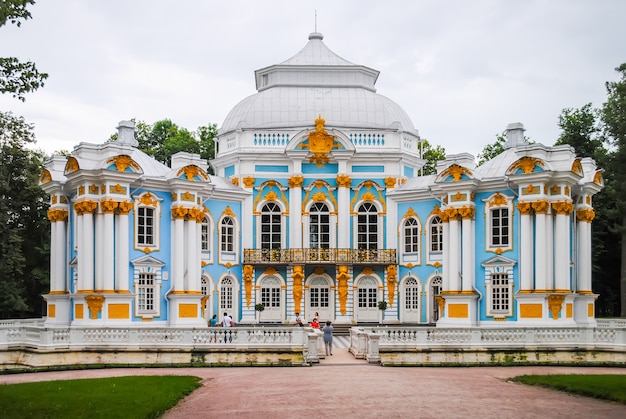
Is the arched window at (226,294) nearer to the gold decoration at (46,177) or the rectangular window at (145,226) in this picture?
the rectangular window at (145,226)

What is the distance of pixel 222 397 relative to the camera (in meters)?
17.2

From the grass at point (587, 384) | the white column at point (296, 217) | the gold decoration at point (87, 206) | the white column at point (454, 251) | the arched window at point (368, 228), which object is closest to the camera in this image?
the grass at point (587, 384)

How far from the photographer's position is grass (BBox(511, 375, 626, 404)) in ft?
55.8

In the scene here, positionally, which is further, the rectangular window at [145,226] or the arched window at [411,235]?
the arched window at [411,235]

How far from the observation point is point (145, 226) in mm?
32375

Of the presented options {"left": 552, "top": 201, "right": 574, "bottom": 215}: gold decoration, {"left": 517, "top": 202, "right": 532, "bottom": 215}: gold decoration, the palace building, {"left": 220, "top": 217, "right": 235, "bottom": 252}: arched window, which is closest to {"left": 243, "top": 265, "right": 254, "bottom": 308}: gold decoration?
the palace building

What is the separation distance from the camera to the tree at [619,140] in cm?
3978

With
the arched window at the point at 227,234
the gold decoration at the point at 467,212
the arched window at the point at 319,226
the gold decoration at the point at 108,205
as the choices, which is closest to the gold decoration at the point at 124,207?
the gold decoration at the point at 108,205

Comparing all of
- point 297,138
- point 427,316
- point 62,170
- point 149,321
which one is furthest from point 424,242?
point 62,170

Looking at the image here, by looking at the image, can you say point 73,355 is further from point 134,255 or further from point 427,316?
point 427,316

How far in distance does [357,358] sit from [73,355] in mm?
8065

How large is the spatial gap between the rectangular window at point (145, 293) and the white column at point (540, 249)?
544 inches

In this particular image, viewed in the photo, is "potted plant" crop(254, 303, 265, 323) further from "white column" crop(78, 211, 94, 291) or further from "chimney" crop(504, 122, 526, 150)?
"chimney" crop(504, 122, 526, 150)

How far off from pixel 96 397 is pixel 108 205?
49.1 ft
